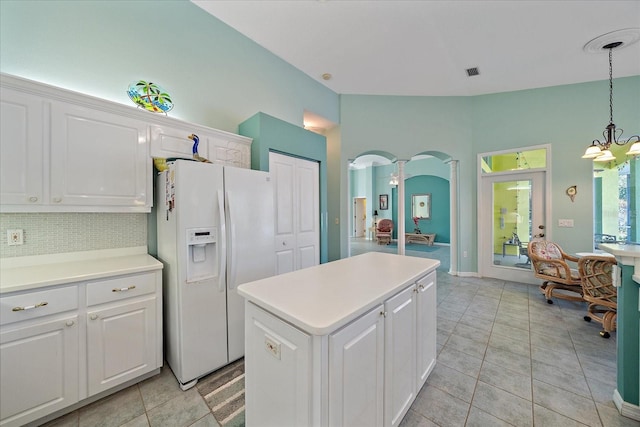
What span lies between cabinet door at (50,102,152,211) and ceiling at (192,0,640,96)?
181cm

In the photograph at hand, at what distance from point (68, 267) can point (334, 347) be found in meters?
2.01

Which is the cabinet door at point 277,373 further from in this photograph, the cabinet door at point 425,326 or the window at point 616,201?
the window at point 616,201

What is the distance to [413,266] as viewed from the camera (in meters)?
1.73

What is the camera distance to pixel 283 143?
9.31ft

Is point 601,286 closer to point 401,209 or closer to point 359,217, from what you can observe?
point 401,209

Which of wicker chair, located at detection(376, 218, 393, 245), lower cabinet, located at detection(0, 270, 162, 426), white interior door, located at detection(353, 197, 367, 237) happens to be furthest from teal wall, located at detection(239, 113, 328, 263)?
white interior door, located at detection(353, 197, 367, 237)

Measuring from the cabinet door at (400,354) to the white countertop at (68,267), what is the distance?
171 centimetres

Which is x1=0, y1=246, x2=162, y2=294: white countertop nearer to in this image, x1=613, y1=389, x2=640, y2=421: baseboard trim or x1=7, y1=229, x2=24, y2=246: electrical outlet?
x1=7, y1=229, x2=24, y2=246: electrical outlet

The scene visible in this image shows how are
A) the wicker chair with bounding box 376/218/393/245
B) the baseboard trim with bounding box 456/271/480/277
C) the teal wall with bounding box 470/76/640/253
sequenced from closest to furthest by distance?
the teal wall with bounding box 470/76/640/253 < the baseboard trim with bounding box 456/271/480/277 < the wicker chair with bounding box 376/218/393/245

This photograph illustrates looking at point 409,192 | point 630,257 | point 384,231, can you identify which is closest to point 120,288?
point 630,257

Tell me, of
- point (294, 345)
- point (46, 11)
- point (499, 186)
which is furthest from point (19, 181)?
point (499, 186)

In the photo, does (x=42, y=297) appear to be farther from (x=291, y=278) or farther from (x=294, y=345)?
(x=294, y=345)

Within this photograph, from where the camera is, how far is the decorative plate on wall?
81.1 inches

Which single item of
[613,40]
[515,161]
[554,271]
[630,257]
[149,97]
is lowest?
[554,271]
